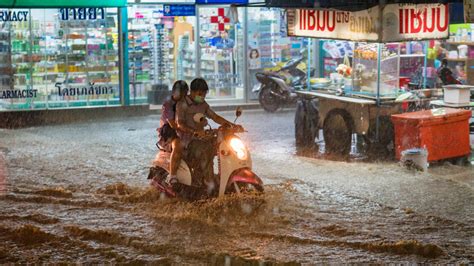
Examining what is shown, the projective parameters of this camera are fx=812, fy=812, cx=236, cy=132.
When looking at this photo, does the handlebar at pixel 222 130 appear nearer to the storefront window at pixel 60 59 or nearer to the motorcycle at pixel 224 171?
the motorcycle at pixel 224 171

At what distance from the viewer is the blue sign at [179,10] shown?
19.2m

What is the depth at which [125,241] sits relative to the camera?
8.57 m

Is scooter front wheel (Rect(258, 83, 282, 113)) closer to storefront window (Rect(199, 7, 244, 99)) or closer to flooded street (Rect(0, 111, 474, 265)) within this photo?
storefront window (Rect(199, 7, 244, 99))

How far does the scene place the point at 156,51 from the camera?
19.8 meters

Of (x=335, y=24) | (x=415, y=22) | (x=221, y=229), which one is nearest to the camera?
(x=221, y=229)

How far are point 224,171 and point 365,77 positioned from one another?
5.18 metres

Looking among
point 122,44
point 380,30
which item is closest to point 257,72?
point 122,44

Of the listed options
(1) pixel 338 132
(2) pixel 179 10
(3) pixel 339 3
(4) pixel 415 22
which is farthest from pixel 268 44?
(4) pixel 415 22

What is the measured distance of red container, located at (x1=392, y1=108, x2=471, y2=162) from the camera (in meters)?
12.5

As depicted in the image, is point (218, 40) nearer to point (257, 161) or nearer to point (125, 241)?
point (257, 161)

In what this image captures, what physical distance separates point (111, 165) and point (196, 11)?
7633 millimetres

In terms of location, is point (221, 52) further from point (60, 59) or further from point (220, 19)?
point (60, 59)

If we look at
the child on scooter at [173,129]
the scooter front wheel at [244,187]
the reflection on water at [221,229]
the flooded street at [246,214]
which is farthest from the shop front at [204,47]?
the scooter front wheel at [244,187]

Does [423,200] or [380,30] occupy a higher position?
[380,30]
